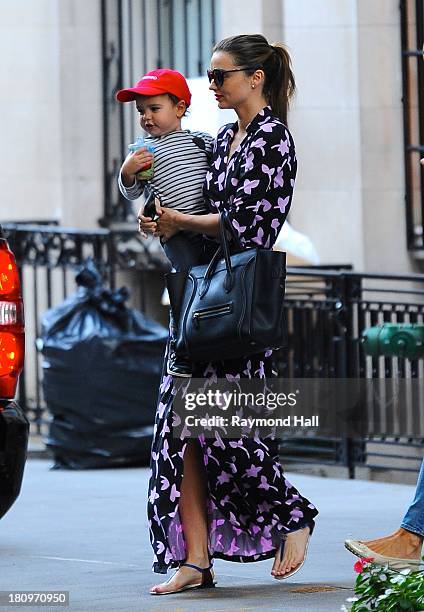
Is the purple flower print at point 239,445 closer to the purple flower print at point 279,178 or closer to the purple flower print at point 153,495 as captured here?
the purple flower print at point 153,495

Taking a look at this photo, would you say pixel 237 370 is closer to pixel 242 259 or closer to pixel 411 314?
pixel 242 259

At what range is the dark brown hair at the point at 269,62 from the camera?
251 inches

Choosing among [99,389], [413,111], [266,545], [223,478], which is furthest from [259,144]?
[413,111]

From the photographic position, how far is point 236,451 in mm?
6312

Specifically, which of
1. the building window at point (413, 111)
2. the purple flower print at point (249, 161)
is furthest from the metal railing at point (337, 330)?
the purple flower print at point (249, 161)

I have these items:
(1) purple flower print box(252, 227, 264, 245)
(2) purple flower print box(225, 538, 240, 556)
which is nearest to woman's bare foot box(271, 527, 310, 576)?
(2) purple flower print box(225, 538, 240, 556)

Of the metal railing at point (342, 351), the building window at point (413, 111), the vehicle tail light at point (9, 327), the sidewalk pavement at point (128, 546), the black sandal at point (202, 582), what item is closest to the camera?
the vehicle tail light at point (9, 327)

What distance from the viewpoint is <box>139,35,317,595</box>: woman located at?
6.26 metres

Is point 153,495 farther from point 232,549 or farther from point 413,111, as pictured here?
point 413,111

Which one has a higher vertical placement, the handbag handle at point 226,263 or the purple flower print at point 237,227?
the purple flower print at point 237,227

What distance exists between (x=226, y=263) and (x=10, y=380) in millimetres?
830

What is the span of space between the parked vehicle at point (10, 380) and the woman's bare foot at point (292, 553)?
96 cm

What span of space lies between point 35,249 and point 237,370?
6.16 meters

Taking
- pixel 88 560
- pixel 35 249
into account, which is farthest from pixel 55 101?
pixel 88 560
